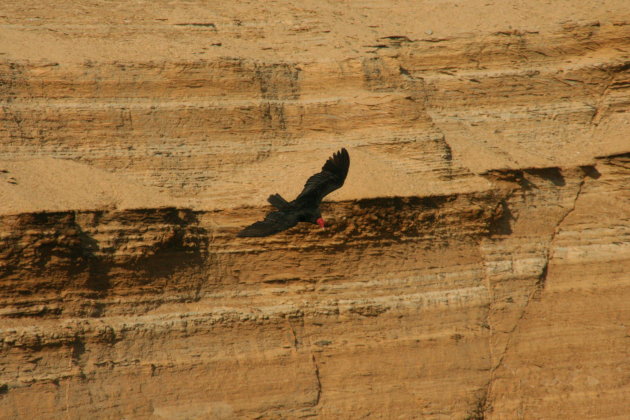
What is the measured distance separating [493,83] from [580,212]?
10.1 feet

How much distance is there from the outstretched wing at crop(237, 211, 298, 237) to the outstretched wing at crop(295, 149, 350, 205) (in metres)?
0.38

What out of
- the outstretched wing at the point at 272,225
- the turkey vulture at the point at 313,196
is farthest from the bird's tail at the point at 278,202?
the outstretched wing at the point at 272,225

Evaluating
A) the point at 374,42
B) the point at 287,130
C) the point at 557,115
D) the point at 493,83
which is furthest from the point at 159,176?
the point at 557,115

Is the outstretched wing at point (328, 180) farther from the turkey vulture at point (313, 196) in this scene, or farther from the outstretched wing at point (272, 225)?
the outstretched wing at point (272, 225)

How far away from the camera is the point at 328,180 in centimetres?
1198

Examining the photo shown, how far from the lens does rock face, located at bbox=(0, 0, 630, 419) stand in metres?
12.5

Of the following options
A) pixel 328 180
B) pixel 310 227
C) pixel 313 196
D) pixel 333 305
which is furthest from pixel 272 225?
pixel 333 305

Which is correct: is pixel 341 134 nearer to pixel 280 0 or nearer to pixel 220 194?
pixel 220 194

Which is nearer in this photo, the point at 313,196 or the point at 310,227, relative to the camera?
the point at 313,196

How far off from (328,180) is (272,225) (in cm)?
118

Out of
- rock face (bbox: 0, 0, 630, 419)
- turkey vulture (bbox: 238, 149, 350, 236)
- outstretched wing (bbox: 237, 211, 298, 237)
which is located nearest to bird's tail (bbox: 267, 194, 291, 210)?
turkey vulture (bbox: 238, 149, 350, 236)

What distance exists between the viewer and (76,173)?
43.9 ft

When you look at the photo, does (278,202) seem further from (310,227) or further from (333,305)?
(333,305)

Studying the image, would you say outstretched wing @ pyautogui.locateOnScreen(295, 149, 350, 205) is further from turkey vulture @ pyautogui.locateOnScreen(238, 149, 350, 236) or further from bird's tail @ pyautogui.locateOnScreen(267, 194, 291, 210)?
bird's tail @ pyautogui.locateOnScreen(267, 194, 291, 210)
